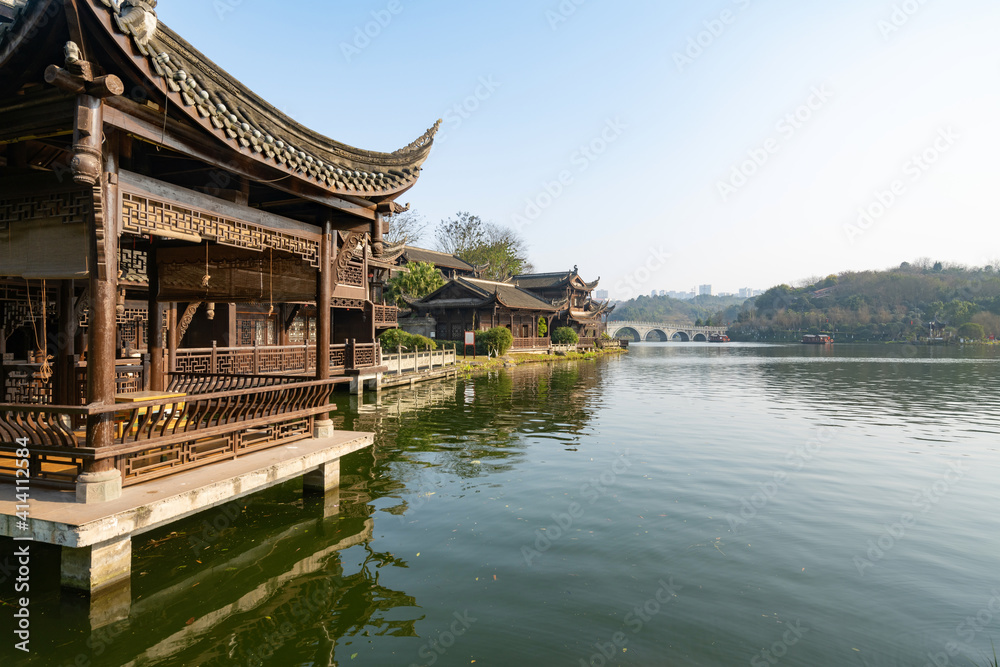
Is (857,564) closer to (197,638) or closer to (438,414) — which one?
(197,638)

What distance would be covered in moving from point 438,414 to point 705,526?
10877 mm

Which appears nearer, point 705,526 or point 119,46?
point 119,46

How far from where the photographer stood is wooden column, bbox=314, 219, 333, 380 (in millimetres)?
8023

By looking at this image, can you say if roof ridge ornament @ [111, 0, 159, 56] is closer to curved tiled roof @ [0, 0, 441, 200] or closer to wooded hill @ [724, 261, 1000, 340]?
curved tiled roof @ [0, 0, 441, 200]

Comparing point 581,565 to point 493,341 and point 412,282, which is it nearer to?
point 493,341

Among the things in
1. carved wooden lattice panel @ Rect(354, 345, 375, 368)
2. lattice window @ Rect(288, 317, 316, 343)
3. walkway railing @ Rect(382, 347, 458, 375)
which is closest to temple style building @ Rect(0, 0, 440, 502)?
carved wooden lattice panel @ Rect(354, 345, 375, 368)

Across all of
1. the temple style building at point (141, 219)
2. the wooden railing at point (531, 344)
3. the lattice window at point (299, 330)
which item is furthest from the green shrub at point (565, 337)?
the temple style building at point (141, 219)

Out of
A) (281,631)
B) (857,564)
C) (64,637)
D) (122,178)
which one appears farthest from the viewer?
(857,564)

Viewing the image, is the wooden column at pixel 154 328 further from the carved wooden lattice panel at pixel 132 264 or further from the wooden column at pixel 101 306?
the wooden column at pixel 101 306

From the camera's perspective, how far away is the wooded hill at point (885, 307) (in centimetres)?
9525

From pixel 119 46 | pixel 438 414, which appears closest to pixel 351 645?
pixel 119 46

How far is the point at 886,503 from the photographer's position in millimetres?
8906

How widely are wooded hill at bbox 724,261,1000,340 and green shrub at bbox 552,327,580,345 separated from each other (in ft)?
246

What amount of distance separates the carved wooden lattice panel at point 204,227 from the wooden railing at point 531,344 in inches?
1473
